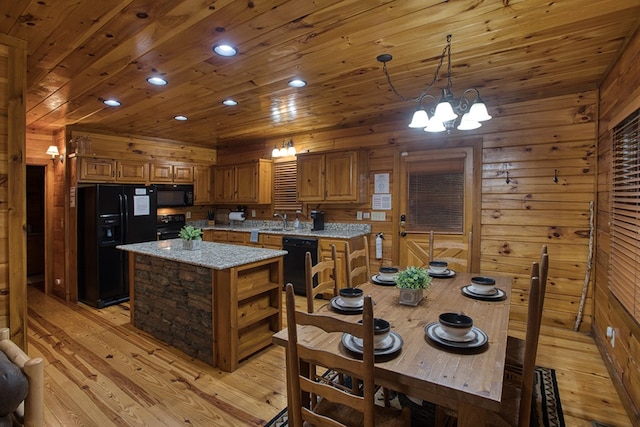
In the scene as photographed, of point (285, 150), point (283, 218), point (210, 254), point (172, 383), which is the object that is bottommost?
point (172, 383)

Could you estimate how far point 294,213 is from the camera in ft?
18.7

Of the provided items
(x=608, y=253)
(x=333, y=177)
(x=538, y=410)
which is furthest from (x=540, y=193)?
(x=333, y=177)

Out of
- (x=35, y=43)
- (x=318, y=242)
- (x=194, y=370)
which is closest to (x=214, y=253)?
(x=194, y=370)

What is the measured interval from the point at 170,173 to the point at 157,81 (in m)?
2.92

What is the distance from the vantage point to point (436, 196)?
4266 millimetres

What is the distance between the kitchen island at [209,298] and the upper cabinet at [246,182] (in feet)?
7.43

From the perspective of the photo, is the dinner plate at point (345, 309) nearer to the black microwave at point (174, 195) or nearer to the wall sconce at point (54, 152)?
the black microwave at point (174, 195)

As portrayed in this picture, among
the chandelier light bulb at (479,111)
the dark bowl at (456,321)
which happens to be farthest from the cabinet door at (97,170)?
the dark bowl at (456,321)

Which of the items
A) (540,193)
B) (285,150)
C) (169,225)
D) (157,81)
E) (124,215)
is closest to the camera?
(157,81)

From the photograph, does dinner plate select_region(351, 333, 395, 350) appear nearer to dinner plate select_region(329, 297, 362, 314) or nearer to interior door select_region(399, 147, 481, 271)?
dinner plate select_region(329, 297, 362, 314)

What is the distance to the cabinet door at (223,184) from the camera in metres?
6.06

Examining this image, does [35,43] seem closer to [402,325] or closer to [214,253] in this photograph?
[214,253]

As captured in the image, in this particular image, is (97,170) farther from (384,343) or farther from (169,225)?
(384,343)

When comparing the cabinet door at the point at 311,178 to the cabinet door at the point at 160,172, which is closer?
the cabinet door at the point at 311,178
